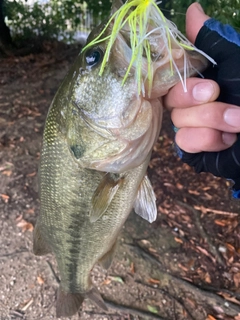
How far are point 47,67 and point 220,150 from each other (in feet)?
21.4

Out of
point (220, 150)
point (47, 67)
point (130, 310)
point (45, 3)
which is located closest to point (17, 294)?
point (130, 310)

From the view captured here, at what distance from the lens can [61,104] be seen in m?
1.56

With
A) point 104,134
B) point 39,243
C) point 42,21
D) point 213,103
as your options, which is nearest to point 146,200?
point 104,134

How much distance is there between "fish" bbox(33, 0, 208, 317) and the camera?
1.19m

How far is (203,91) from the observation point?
1.16 meters

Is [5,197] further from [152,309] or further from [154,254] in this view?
[152,309]

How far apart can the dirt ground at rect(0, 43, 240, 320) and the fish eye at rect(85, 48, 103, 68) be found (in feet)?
8.42

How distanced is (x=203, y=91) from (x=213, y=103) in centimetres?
7

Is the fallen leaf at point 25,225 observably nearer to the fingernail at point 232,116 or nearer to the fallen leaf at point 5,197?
the fallen leaf at point 5,197

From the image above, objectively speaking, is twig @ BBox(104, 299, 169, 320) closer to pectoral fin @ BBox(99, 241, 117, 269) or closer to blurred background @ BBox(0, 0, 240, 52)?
pectoral fin @ BBox(99, 241, 117, 269)

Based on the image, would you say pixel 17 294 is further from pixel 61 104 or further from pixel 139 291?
pixel 61 104

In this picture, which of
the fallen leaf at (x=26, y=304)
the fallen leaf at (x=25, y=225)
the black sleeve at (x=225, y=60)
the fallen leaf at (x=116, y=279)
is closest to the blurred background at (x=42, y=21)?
the fallen leaf at (x=25, y=225)

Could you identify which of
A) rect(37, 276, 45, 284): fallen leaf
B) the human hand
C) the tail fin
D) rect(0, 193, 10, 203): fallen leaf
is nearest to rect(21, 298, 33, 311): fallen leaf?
rect(37, 276, 45, 284): fallen leaf

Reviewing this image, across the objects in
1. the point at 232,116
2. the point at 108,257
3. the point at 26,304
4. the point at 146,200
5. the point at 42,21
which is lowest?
the point at 26,304
